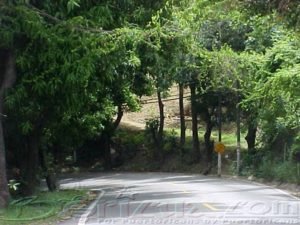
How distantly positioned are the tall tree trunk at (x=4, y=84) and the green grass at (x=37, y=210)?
399 mm

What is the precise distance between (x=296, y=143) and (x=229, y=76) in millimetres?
4409

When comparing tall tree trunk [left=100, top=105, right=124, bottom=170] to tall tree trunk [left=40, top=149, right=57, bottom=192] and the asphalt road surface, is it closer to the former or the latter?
tall tree trunk [left=40, top=149, right=57, bottom=192]

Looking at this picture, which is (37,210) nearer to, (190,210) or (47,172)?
(190,210)

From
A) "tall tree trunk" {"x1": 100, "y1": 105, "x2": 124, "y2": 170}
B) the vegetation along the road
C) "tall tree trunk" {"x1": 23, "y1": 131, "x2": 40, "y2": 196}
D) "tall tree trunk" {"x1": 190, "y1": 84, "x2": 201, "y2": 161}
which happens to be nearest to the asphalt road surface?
"tall tree trunk" {"x1": 23, "y1": 131, "x2": 40, "y2": 196}

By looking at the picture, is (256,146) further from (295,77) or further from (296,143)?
(295,77)

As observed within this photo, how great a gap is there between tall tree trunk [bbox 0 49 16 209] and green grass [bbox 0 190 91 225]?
0.40 meters

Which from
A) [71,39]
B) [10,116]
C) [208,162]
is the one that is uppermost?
[71,39]

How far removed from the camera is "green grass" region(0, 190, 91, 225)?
14227 millimetres

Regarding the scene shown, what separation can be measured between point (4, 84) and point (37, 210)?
3.43 meters

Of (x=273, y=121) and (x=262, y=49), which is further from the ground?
(x=262, y=49)

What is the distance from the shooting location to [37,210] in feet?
53.1

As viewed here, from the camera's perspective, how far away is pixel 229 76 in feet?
98.3

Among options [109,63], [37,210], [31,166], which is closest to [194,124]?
[31,166]

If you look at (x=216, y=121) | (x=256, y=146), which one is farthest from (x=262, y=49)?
(x=216, y=121)
